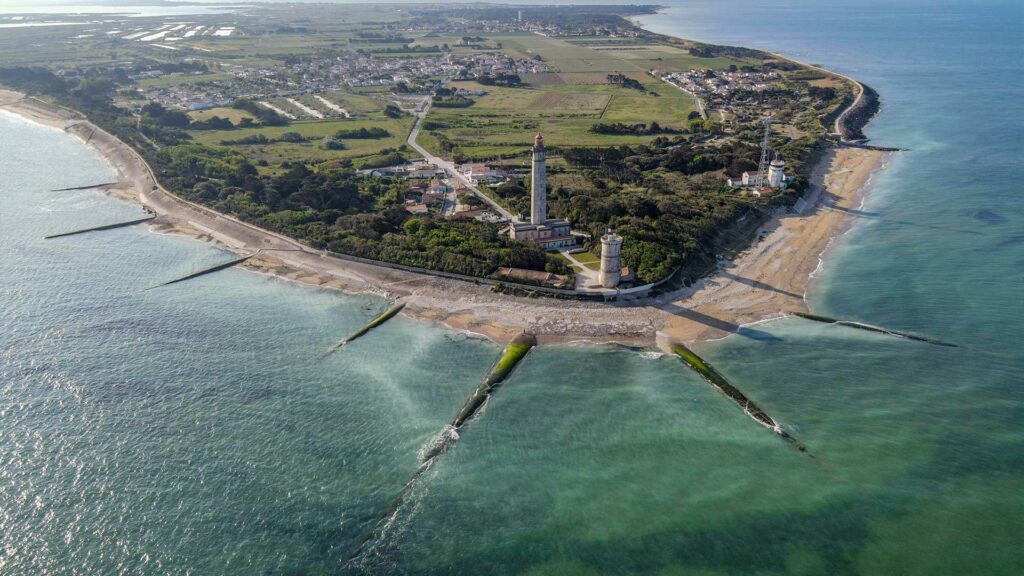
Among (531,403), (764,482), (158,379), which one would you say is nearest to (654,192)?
(531,403)

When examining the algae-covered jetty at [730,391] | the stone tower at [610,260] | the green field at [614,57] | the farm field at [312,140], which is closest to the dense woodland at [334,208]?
the farm field at [312,140]

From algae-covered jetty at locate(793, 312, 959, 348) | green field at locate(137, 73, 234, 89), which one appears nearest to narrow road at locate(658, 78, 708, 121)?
algae-covered jetty at locate(793, 312, 959, 348)

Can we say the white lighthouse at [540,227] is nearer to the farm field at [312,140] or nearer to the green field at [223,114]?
the farm field at [312,140]

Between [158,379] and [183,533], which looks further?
[158,379]

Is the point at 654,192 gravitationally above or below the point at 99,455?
above

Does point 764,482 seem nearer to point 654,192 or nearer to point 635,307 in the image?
point 635,307

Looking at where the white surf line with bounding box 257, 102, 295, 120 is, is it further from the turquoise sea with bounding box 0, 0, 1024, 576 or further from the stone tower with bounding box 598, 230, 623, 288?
the stone tower with bounding box 598, 230, 623, 288

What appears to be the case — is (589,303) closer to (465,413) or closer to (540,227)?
(540,227)
